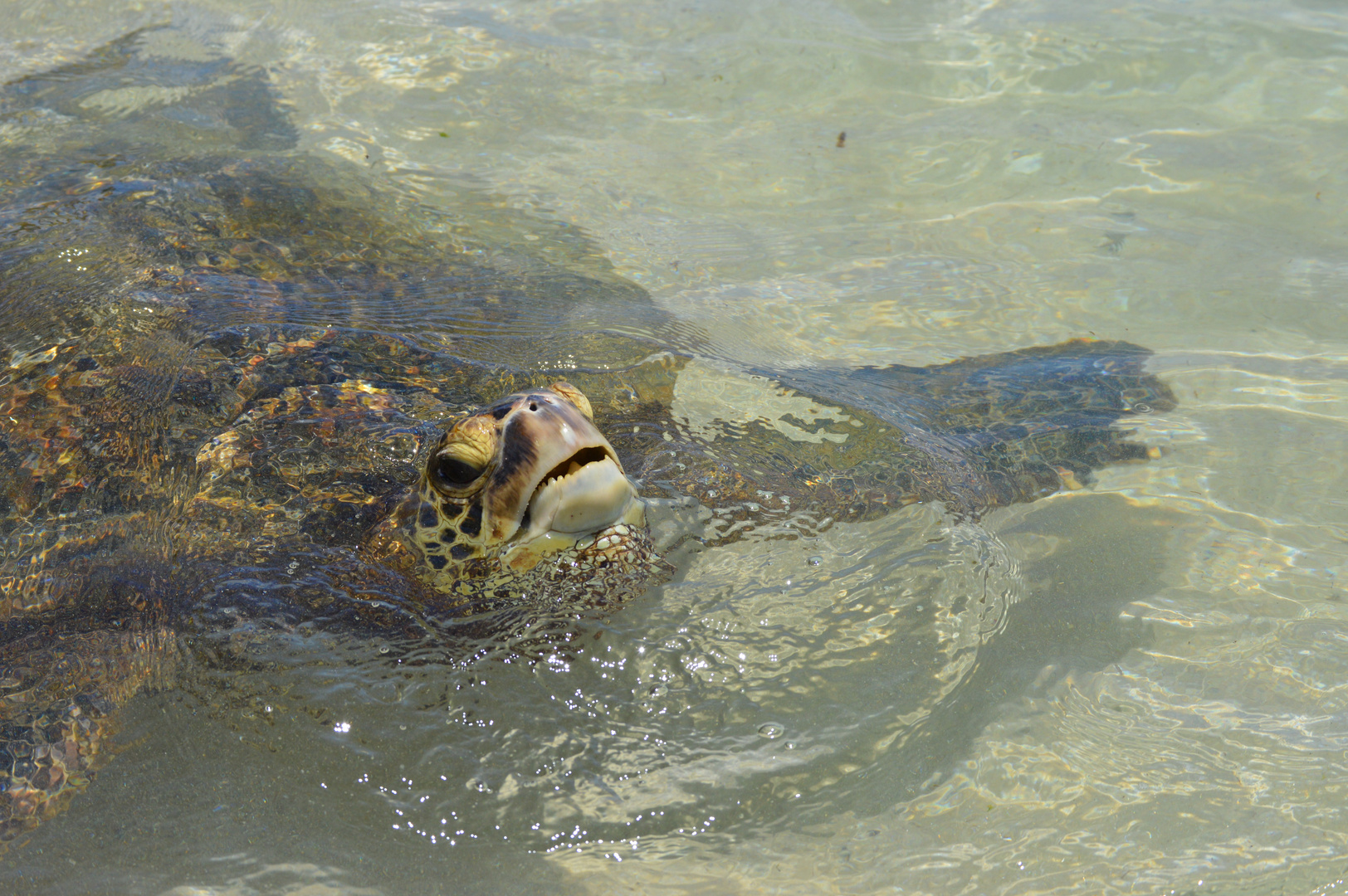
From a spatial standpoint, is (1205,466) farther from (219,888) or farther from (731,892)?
(219,888)

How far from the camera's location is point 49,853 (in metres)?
1.84

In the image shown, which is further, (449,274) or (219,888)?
(449,274)

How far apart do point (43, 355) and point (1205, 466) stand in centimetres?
357

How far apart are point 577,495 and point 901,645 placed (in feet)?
2.90

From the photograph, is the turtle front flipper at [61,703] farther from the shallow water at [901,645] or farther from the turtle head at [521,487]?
the turtle head at [521,487]

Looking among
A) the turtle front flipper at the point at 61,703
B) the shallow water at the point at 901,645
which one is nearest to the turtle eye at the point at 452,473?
the shallow water at the point at 901,645

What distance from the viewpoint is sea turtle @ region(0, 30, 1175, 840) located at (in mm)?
2113

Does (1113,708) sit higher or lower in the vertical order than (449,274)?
lower

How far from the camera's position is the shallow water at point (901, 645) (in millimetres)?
1806

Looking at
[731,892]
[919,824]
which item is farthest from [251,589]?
[919,824]

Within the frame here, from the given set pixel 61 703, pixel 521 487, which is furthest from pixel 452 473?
pixel 61 703

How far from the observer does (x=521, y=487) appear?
1985mm

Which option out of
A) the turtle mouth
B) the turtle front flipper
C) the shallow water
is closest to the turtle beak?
the turtle mouth

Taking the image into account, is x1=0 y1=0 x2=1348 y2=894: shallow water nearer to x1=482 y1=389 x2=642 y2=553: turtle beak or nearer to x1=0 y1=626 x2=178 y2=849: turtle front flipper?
x1=0 y1=626 x2=178 y2=849: turtle front flipper
